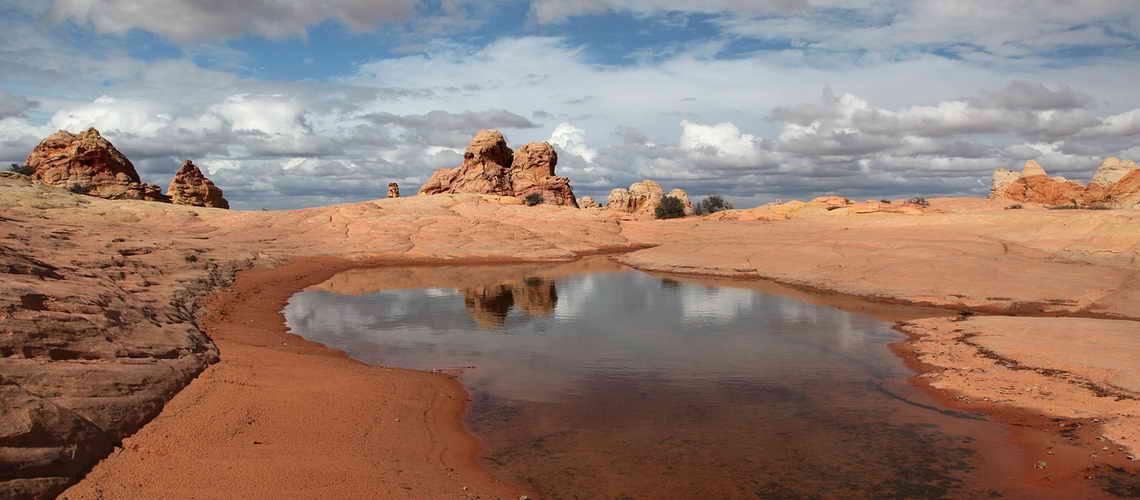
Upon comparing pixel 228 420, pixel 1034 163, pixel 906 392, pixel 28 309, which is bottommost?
pixel 906 392

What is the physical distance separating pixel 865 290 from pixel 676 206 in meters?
46.6

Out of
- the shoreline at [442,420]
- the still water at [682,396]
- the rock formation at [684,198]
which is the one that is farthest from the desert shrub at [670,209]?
the shoreline at [442,420]

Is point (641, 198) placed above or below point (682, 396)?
above

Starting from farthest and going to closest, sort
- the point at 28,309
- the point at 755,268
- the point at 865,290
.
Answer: the point at 755,268, the point at 865,290, the point at 28,309

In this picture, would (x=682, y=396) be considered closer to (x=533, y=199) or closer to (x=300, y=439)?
Result: (x=300, y=439)

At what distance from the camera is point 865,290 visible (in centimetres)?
2728

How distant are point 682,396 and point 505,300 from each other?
48.6 feet

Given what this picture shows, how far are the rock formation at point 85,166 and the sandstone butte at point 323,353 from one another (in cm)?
1348

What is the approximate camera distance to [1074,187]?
170ft

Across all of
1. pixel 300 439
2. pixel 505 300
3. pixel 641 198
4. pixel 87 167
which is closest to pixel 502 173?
pixel 641 198

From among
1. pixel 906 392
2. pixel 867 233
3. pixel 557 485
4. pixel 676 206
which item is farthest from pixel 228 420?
pixel 676 206

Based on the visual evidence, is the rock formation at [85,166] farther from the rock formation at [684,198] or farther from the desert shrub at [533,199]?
the rock formation at [684,198]

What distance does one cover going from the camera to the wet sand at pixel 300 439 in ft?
24.2

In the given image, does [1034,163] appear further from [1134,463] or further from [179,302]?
[179,302]
